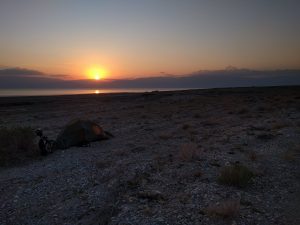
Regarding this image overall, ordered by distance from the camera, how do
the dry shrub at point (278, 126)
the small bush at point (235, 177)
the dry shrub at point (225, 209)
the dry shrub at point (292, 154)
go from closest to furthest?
the dry shrub at point (225, 209) → the small bush at point (235, 177) → the dry shrub at point (292, 154) → the dry shrub at point (278, 126)

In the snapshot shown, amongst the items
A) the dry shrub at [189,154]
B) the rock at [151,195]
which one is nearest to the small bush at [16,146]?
the dry shrub at [189,154]

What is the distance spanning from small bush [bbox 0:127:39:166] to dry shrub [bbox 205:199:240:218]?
10.7 meters

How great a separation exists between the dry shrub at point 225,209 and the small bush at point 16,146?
35.1ft

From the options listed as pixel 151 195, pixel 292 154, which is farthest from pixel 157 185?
pixel 292 154

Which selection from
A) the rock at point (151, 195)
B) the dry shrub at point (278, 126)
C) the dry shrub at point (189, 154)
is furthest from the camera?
the dry shrub at point (278, 126)

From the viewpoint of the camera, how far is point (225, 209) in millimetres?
9156

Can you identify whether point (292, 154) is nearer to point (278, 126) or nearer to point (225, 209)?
point (225, 209)

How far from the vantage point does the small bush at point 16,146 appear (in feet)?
53.7

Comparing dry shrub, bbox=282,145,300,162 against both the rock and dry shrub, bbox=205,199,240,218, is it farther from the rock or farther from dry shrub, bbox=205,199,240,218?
the rock

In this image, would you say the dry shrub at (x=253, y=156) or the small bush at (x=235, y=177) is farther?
the dry shrub at (x=253, y=156)

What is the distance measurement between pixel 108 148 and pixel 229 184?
8.93 metres

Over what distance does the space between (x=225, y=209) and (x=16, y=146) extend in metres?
12.0

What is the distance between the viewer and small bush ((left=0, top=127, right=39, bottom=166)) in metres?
16.4

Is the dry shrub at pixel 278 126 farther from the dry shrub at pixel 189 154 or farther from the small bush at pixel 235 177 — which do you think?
the small bush at pixel 235 177
